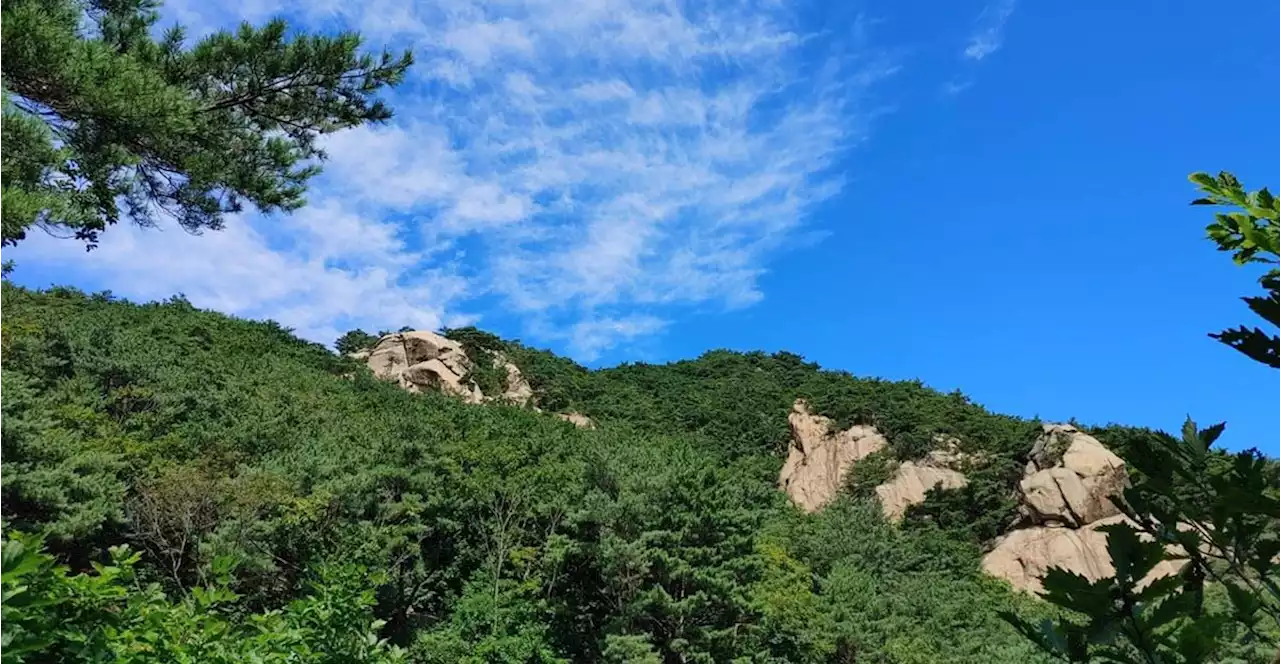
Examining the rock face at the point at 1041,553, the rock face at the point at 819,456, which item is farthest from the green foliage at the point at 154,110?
the rock face at the point at 819,456

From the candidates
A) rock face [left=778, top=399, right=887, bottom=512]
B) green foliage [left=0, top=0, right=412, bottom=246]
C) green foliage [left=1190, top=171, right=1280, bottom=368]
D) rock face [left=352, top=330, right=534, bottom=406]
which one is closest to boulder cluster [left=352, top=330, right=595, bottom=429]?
rock face [left=352, top=330, right=534, bottom=406]

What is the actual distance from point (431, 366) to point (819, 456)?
2100 cm

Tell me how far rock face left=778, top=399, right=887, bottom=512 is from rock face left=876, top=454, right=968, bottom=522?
214 cm

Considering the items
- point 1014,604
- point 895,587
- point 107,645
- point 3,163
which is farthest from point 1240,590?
point 895,587

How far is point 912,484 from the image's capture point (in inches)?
1468

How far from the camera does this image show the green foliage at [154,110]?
5547mm

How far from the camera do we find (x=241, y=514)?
729 inches

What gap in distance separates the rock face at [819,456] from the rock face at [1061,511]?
824 cm

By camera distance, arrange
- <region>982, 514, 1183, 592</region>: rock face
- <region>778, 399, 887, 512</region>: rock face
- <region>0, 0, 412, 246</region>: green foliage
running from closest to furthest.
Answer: <region>0, 0, 412, 246</region>: green foliage < <region>982, 514, 1183, 592</region>: rock face < <region>778, 399, 887, 512</region>: rock face

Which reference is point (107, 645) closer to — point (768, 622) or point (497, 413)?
point (768, 622)

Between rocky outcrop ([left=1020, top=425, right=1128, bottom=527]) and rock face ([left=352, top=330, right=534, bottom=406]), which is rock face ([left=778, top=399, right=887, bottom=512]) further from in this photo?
rock face ([left=352, top=330, right=534, bottom=406])

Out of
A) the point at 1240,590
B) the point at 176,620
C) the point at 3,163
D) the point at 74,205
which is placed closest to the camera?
the point at 1240,590

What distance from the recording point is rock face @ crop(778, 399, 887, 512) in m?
38.8

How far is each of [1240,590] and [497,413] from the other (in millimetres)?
33599
